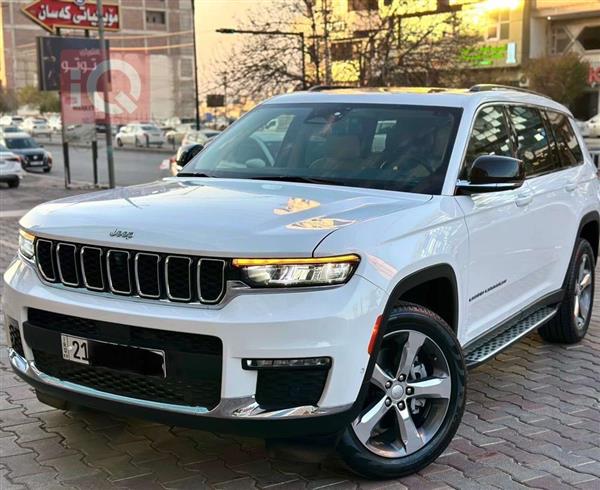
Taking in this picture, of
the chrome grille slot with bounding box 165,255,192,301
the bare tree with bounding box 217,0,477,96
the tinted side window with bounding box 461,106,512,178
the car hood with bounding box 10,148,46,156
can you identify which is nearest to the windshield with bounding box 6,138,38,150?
the car hood with bounding box 10,148,46,156

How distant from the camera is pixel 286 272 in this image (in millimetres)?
3027

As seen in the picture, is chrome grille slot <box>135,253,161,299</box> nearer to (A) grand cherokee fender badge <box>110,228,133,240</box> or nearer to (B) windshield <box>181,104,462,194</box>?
(A) grand cherokee fender badge <box>110,228,133,240</box>

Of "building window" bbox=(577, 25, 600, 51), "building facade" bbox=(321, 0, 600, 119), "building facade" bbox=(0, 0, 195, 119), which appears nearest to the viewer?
"building facade" bbox=(321, 0, 600, 119)

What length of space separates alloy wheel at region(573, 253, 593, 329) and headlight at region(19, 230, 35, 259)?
13.1ft

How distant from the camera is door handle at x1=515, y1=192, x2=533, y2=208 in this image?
457 centimetres

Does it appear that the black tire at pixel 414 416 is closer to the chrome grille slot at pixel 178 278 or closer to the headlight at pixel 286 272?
the headlight at pixel 286 272

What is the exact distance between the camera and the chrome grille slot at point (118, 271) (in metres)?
3.22

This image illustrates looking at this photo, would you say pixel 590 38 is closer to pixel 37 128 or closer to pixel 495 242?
pixel 37 128

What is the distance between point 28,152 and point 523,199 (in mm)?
30133

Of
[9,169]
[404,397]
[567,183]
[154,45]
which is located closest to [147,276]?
[404,397]

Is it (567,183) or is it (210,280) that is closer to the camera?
(210,280)

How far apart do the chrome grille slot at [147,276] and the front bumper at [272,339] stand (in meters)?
0.05

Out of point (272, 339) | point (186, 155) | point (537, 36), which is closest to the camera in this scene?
point (272, 339)

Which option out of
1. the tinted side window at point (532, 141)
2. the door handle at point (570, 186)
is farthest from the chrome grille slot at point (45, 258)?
the door handle at point (570, 186)
